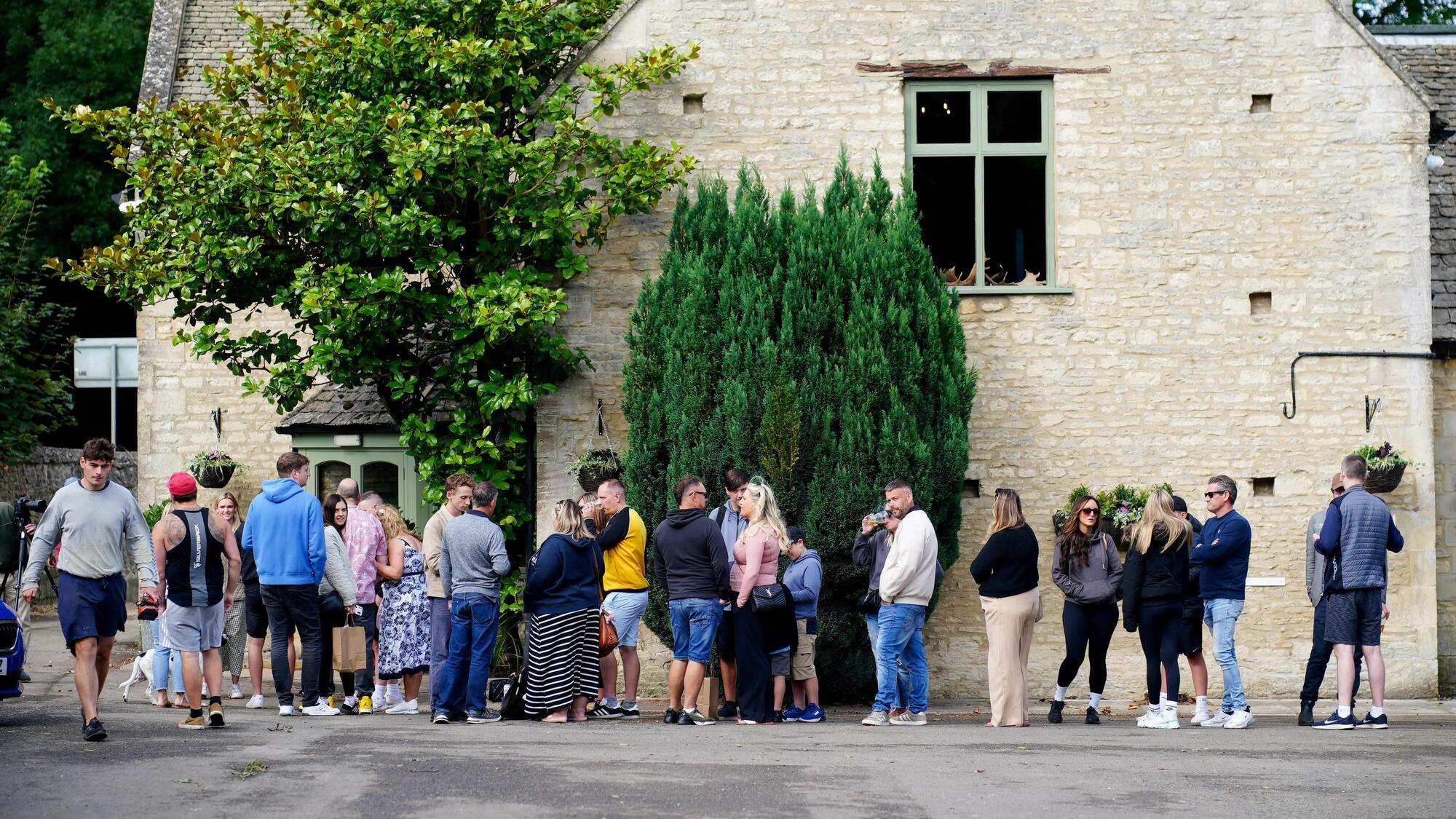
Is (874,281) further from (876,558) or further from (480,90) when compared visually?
(480,90)

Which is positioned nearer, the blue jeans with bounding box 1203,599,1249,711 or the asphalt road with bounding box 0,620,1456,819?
the asphalt road with bounding box 0,620,1456,819

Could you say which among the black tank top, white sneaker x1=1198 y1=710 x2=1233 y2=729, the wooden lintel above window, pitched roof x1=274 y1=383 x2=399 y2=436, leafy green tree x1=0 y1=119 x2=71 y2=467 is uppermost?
the wooden lintel above window

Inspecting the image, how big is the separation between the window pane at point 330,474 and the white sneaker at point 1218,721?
9.42 meters

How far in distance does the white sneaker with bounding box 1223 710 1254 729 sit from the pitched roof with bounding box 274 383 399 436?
354 inches

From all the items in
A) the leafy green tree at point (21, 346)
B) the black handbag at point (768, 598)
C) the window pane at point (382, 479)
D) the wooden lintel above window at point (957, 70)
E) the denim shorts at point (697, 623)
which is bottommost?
the denim shorts at point (697, 623)

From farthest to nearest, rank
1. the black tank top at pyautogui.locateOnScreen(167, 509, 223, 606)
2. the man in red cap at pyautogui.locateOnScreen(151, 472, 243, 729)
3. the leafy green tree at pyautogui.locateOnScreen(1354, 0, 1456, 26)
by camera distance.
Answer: the leafy green tree at pyautogui.locateOnScreen(1354, 0, 1456, 26), the black tank top at pyautogui.locateOnScreen(167, 509, 223, 606), the man in red cap at pyautogui.locateOnScreen(151, 472, 243, 729)

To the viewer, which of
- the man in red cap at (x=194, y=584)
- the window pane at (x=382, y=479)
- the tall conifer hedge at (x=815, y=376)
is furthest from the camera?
the window pane at (x=382, y=479)

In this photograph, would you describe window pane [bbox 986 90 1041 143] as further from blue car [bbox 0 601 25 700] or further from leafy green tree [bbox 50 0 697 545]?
blue car [bbox 0 601 25 700]

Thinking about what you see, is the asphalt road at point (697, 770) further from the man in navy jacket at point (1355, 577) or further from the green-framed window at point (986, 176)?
the green-framed window at point (986, 176)

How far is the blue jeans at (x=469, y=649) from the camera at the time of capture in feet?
38.2

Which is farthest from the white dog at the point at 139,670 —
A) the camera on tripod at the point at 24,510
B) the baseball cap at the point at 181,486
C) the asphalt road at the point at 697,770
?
the camera on tripod at the point at 24,510

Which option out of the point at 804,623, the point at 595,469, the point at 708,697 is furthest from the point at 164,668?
the point at 804,623

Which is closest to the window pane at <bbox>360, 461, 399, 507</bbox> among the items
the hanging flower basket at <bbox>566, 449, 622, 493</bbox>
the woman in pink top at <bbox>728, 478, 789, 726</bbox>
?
the hanging flower basket at <bbox>566, 449, 622, 493</bbox>

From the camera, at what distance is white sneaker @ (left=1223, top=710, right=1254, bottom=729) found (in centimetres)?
1197
